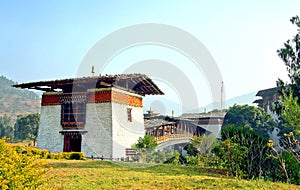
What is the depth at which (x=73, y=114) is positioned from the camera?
21.0 meters

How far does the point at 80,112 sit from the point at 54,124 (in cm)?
257

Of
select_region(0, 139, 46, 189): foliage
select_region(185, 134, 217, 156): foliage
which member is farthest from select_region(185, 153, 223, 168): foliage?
select_region(0, 139, 46, 189): foliage

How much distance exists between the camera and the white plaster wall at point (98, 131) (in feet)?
64.7

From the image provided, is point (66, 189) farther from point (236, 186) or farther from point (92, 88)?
point (92, 88)

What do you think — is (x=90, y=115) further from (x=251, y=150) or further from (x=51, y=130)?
(x=251, y=150)

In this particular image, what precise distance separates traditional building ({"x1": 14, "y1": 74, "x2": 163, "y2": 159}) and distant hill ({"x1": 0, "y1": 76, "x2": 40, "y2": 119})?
73.5m

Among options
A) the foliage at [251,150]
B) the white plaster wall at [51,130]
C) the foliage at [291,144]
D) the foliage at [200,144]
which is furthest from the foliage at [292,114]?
the white plaster wall at [51,130]

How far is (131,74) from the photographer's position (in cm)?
2052

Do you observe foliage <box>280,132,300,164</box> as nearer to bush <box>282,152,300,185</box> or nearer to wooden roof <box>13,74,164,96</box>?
bush <box>282,152,300,185</box>

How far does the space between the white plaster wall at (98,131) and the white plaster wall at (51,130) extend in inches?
86.7

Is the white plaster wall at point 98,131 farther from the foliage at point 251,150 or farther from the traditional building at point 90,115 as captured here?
the foliage at point 251,150

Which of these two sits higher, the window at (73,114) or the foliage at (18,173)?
the window at (73,114)

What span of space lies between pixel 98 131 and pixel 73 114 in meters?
2.39

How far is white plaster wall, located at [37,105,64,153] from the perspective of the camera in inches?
840
